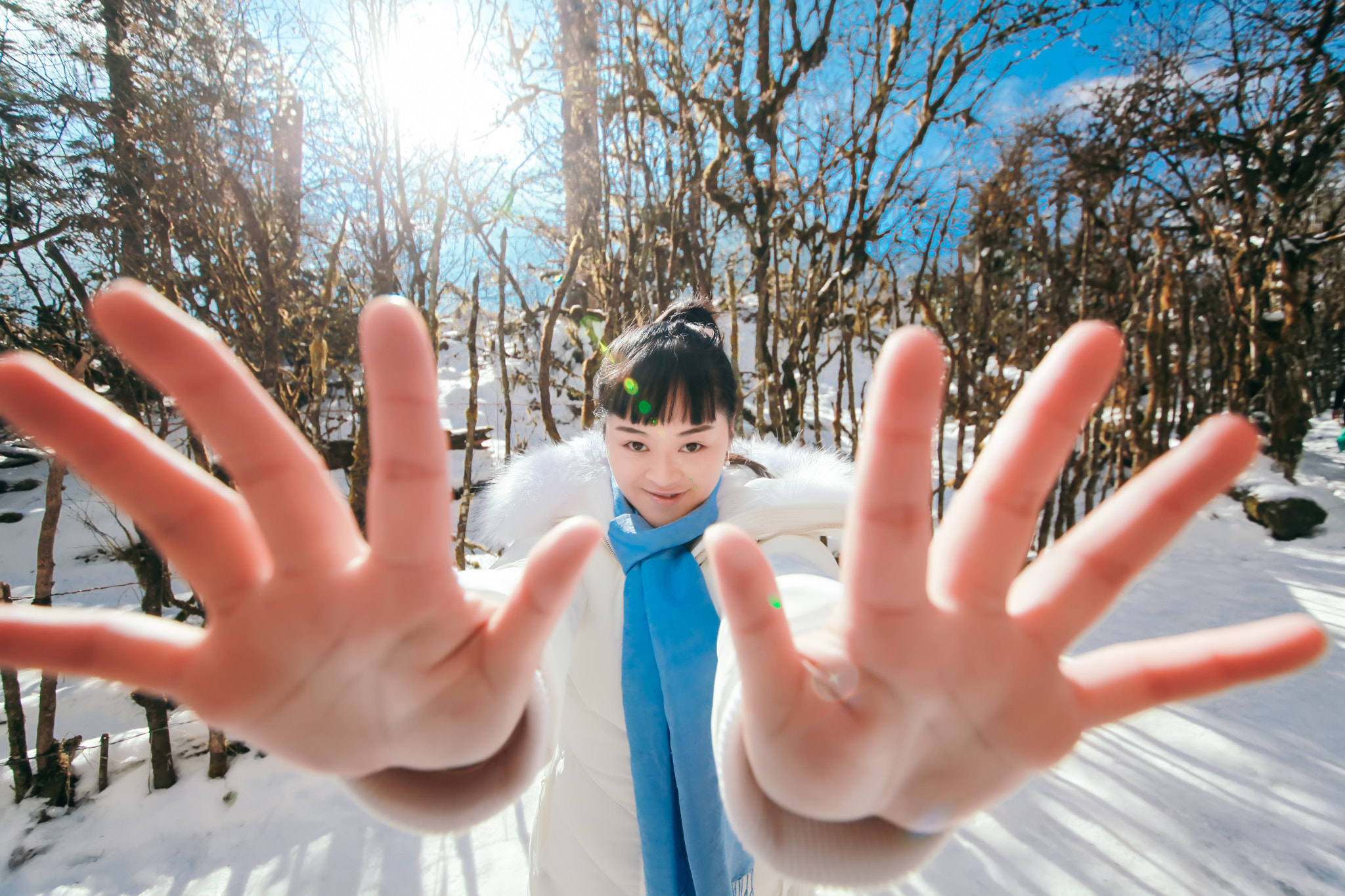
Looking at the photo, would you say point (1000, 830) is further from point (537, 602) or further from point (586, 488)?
point (537, 602)

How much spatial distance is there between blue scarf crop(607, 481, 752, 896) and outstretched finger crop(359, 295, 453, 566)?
0.69 metres

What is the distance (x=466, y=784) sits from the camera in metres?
0.69

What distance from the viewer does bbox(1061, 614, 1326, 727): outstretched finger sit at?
56 cm

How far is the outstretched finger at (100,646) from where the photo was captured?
542mm

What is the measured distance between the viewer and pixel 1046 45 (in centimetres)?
345

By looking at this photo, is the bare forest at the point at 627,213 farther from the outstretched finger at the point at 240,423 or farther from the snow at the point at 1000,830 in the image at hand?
the outstretched finger at the point at 240,423

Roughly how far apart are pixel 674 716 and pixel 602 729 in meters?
0.25

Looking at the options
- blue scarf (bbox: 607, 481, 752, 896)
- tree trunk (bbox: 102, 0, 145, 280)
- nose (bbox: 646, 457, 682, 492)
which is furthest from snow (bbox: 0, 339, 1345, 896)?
tree trunk (bbox: 102, 0, 145, 280)

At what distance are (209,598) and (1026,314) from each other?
487 cm

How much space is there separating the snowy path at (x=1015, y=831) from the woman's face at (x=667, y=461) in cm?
168

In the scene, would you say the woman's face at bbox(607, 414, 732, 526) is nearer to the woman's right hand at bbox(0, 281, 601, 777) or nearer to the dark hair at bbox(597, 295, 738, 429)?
the dark hair at bbox(597, 295, 738, 429)

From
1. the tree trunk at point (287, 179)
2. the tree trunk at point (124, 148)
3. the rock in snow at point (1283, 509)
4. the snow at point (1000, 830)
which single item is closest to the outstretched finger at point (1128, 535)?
the snow at point (1000, 830)

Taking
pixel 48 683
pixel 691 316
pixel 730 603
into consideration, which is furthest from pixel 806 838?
pixel 48 683

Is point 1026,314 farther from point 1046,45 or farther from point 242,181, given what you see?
point 242,181
